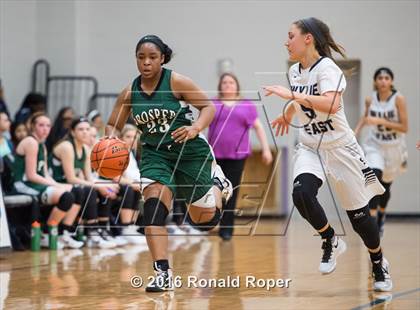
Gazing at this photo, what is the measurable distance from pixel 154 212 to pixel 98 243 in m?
4.35

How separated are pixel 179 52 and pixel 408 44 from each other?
152 inches

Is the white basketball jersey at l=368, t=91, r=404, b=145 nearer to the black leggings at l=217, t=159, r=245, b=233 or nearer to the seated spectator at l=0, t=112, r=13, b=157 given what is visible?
the black leggings at l=217, t=159, r=245, b=233

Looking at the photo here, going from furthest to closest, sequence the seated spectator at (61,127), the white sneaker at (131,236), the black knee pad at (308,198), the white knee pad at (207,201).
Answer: the seated spectator at (61,127), the white sneaker at (131,236), the white knee pad at (207,201), the black knee pad at (308,198)

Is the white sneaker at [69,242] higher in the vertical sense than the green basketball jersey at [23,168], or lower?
lower

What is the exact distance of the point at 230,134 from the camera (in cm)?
1157

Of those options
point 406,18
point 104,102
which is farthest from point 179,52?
Result: point 406,18

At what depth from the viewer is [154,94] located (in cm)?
651

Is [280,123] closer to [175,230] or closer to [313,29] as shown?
[313,29]

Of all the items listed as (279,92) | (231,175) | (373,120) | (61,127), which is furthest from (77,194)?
(279,92)

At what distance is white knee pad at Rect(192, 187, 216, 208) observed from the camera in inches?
267

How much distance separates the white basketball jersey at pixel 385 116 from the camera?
1119 cm

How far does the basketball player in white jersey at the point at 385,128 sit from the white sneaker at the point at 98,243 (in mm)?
Result: 3089

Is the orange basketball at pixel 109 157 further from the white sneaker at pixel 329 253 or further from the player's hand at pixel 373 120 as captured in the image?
the player's hand at pixel 373 120

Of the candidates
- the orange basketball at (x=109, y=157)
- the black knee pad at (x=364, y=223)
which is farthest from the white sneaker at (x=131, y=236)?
the black knee pad at (x=364, y=223)
